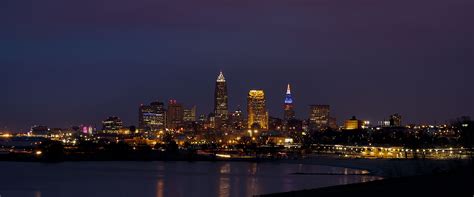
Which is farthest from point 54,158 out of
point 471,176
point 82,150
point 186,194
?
point 471,176

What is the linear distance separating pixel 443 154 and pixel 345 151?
33.6m

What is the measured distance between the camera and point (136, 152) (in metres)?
128

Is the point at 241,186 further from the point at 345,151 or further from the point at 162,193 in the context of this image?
the point at 345,151

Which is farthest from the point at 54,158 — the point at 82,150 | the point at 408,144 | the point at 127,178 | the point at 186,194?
the point at 186,194

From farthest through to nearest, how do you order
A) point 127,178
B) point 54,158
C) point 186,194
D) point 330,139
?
point 330,139 < point 54,158 < point 127,178 < point 186,194

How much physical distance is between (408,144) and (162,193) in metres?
90.5

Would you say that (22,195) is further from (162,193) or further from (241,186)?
(241,186)

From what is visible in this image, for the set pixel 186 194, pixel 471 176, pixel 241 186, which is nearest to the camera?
pixel 471 176

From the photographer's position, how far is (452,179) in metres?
33.8

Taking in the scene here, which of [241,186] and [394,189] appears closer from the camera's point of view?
[394,189]

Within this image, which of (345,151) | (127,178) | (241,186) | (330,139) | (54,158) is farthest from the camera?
(330,139)

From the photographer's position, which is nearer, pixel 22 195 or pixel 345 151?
pixel 22 195

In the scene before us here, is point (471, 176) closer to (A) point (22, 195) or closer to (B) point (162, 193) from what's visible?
(B) point (162, 193)

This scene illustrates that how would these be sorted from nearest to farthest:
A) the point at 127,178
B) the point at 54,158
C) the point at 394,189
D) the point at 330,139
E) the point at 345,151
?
the point at 394,189 → the point at 127,178 → the point at 54,158 → the point at 345,151 → the point at 330,139
